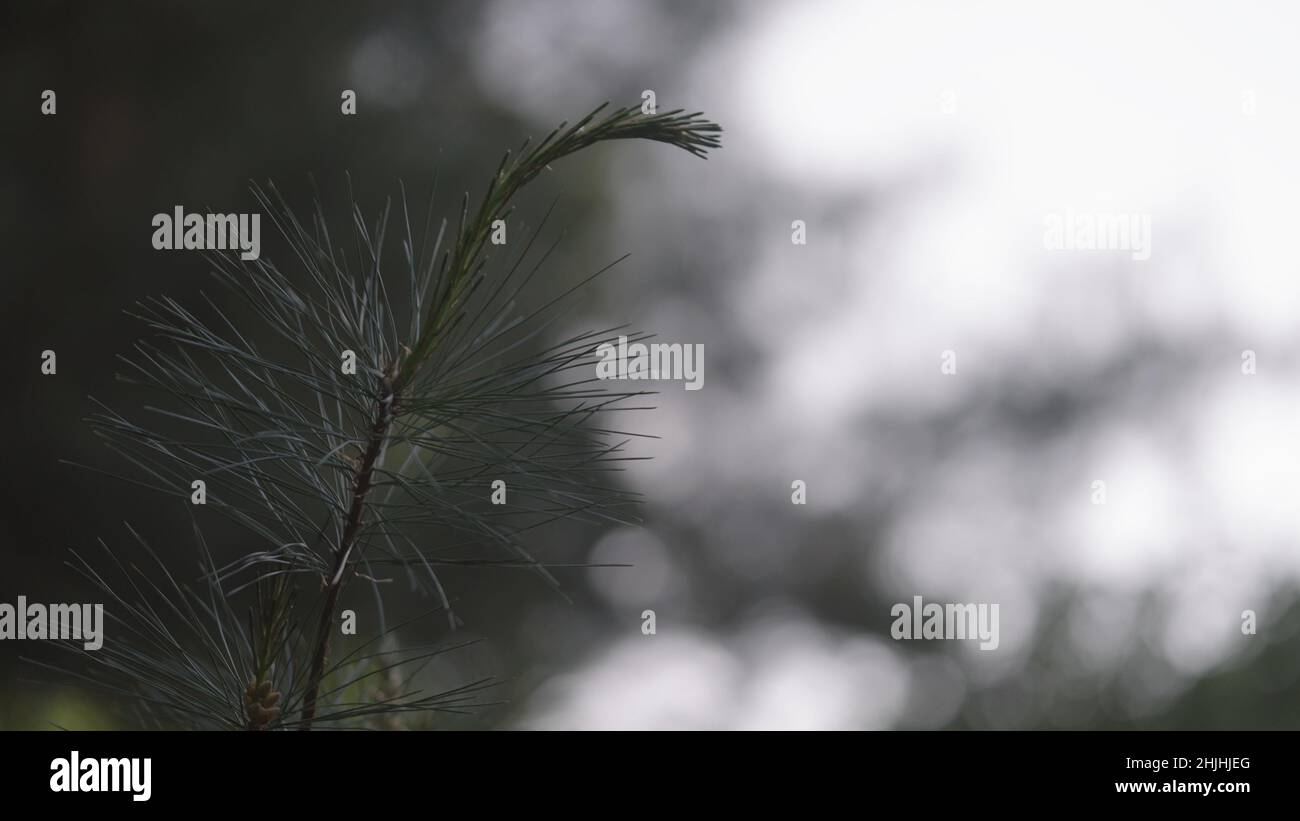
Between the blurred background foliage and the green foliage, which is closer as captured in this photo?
the green foliage

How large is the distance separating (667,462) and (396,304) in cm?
83

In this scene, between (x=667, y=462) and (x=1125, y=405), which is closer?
(x=667, y=462)

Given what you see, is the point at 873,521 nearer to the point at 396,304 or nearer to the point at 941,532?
the point at 941,532

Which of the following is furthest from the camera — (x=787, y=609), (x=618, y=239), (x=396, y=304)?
(x=787, y=609)

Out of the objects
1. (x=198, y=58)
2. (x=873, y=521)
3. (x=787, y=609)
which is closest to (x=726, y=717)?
(x=787, y=609)

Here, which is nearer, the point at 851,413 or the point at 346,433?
the point at 346,433

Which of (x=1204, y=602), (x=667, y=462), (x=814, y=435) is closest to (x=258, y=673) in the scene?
(x=667, y=462)

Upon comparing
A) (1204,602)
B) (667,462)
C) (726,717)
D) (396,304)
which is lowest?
(726,717)

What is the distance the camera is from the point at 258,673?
366mm

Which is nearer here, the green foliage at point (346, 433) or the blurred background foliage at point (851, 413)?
the green foliage at point (346, 433)

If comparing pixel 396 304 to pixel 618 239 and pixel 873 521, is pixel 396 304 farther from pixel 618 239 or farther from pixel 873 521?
pixel 873 521

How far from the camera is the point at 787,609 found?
2.92m

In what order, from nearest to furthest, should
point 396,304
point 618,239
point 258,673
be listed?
point 258,673
point 396,304
point 618,239

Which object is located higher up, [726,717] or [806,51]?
[806,51]
